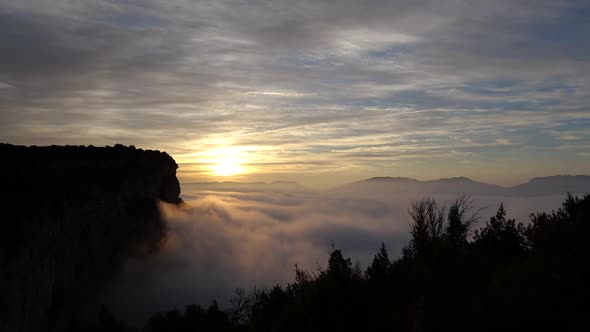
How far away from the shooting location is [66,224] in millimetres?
50625

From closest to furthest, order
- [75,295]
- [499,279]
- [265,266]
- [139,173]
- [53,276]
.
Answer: [499,279], [53,276], [75,295], [139,173], [265,266]

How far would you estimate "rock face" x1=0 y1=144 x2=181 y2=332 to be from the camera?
39.0m

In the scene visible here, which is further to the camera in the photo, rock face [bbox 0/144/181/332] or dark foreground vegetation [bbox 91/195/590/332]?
rock face [bbox 0/144/181/332]

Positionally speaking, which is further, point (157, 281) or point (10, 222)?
point (157, 281)

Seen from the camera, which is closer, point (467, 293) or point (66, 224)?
point (467, 293)

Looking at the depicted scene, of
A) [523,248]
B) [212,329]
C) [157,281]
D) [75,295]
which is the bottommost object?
[157,281]

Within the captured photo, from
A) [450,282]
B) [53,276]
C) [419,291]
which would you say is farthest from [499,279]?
[53,276]

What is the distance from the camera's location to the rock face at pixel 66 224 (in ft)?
128

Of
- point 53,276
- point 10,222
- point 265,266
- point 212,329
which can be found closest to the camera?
point 212,329

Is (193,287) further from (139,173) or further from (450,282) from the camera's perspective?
(450,282)

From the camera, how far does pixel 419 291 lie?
15297 mm

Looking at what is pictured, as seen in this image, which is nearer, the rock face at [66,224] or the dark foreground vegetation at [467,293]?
the dark foreground vegetation at [467,293]

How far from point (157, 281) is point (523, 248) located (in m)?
76.6

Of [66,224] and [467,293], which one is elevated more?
[467,293]
